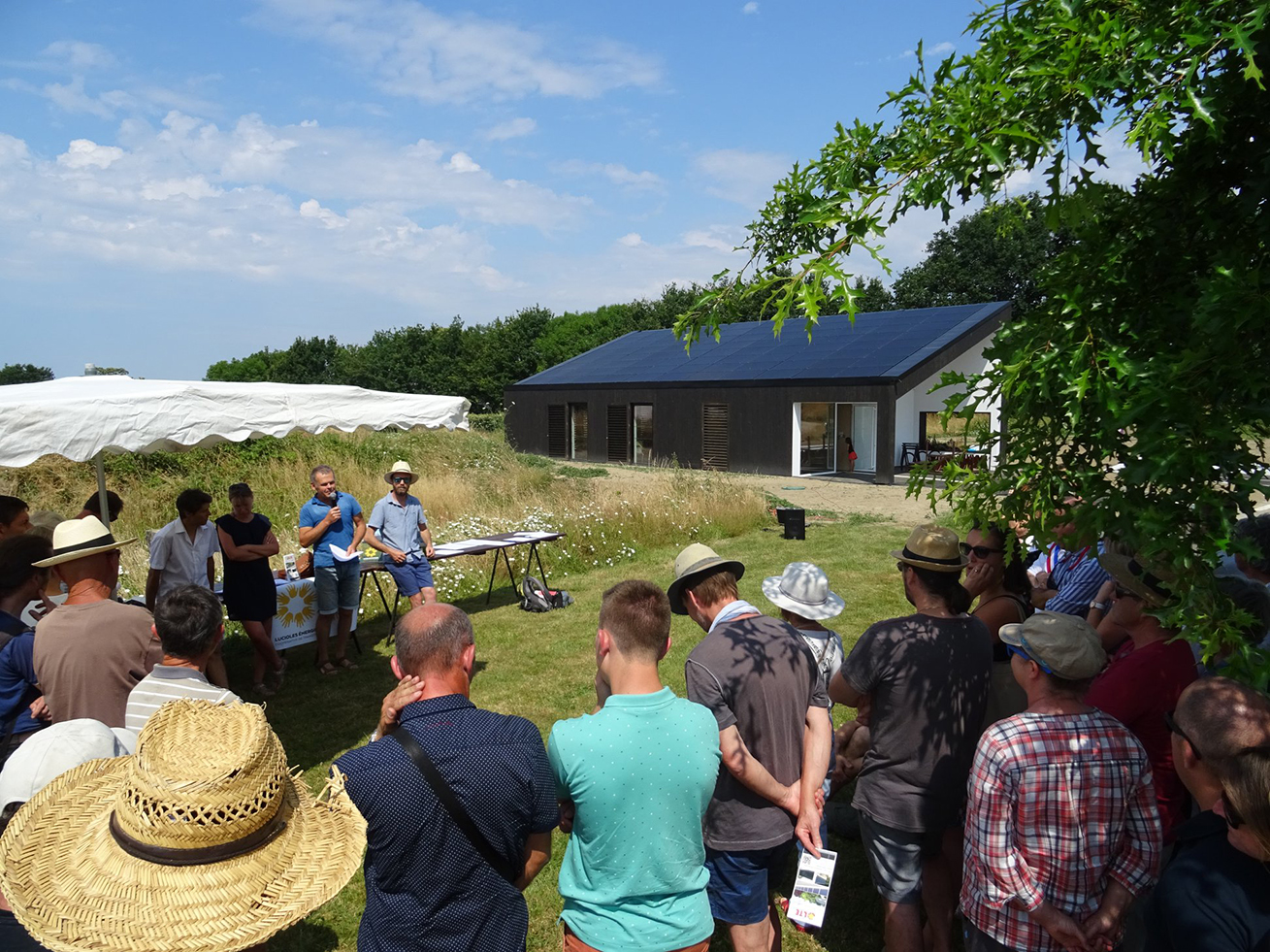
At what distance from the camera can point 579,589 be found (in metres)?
10.7

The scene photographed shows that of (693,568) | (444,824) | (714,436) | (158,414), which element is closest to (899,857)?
(693,568)

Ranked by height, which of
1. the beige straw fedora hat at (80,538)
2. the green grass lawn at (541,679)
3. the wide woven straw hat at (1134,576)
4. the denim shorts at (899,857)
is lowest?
the green grass lawn at (541,679)

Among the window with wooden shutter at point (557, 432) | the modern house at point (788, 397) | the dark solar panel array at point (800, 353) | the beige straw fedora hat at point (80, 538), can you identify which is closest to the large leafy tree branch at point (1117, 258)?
the beige straw fedora hat at point (80, 538)

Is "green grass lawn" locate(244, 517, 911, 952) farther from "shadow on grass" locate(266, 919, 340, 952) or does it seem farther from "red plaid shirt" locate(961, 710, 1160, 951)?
"red plaid shirt" locate(961, 710, 1160, 951)

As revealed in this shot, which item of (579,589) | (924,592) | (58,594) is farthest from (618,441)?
(924,592)

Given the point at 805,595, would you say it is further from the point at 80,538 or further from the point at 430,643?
the point at 80,538

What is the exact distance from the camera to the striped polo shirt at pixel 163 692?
10.2 feet

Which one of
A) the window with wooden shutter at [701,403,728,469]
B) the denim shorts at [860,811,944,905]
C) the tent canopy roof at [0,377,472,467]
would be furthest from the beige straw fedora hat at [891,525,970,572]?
the window with wooden shutter at [701,403,728,469]

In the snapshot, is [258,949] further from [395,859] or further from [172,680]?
[172,680]

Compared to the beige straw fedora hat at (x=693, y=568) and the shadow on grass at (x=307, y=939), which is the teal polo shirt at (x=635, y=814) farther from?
the shadow on grass at (x=307, y=939)

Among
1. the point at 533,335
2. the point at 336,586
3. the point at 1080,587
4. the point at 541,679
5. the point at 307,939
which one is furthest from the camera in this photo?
the point at 533,335

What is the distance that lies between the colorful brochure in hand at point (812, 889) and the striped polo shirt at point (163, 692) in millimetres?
2153

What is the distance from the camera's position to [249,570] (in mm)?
6766

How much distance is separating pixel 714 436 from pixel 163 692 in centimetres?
2355
